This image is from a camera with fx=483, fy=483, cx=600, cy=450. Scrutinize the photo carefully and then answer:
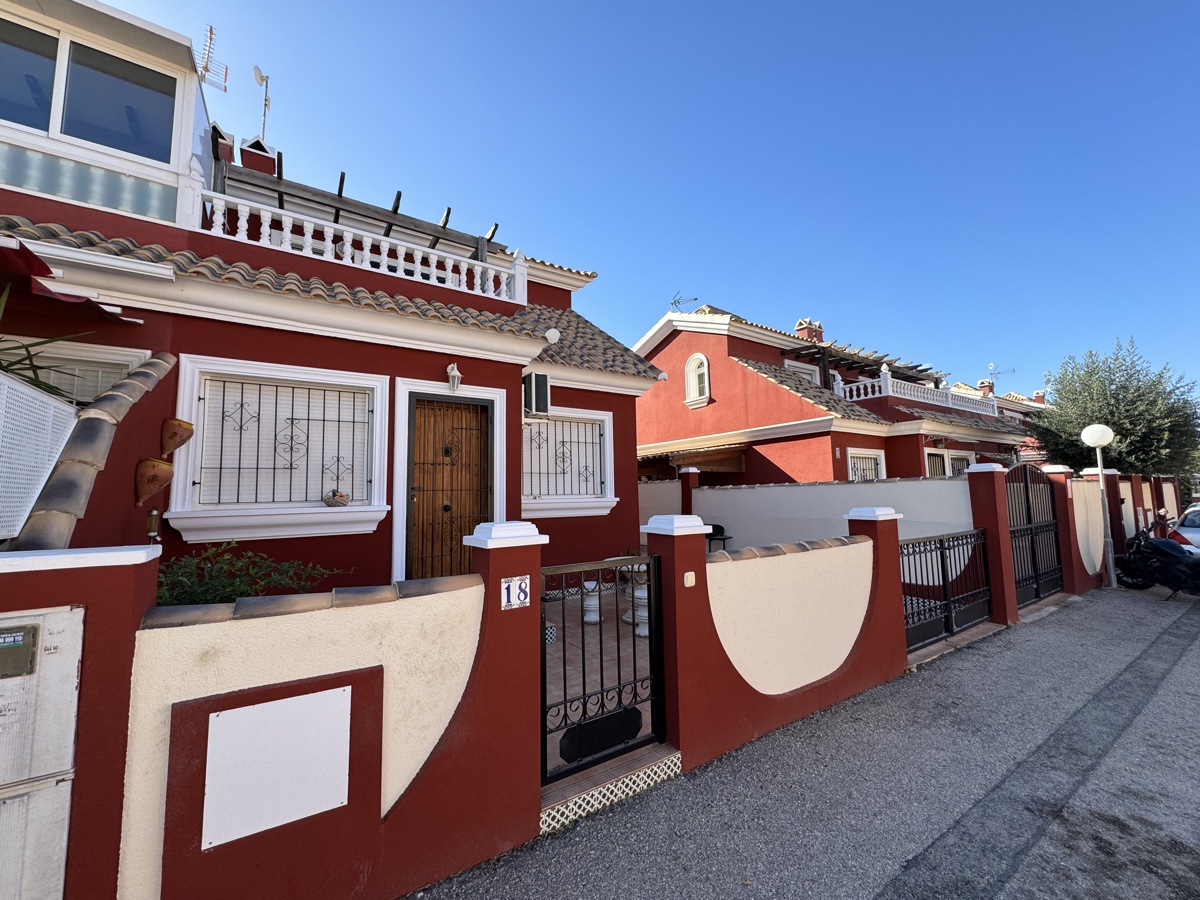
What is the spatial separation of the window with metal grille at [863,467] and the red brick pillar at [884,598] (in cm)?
790

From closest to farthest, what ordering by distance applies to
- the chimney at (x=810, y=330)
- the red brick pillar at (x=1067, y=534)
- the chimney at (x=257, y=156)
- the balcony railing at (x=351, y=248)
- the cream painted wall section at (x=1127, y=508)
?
the balcony railing at (x=351, y=248) < the chimney at (x=257, y=156) < the red brick pillar at (x=1067, y=534) < the cream painted wall section at (x=1127, y=508) < the chimney at (x=810, y=330)

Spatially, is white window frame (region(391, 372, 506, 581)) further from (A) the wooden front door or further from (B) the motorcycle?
(B) the motorcycle

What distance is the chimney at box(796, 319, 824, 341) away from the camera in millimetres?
17438

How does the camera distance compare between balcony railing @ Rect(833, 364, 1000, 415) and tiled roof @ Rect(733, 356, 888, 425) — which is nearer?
tiled roof @ Rect(733, 356, 888, 425)

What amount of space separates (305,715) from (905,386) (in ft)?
53.1

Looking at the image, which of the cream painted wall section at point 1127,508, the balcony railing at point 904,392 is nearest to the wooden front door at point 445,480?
the balcony railing at point 904,392

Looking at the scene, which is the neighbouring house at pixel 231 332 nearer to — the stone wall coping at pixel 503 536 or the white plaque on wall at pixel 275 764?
the stone wall coping at pixel 503 536

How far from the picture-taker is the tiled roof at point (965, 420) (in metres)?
13.3

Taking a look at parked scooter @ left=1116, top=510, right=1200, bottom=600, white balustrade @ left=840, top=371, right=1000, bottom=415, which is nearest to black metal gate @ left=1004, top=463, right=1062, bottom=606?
parked scooter @ left=1116, top=510, right=1200, bottom=600

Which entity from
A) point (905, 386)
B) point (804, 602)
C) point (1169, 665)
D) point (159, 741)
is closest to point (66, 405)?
point (159, 741)

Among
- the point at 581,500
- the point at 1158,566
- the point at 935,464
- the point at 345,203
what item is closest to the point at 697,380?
the point at 935,464

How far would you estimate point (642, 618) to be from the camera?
5.51 metres

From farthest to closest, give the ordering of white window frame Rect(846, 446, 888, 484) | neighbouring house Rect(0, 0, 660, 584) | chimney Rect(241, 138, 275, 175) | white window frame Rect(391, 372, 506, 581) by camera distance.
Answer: white window frame Rect(846, 446, 888, 484) → chimney Rect(241, 138, 275, 175) → white window frame Rect(391, 372, 506, 581) → neighbouring house Rect(0, 0, 660, 584)

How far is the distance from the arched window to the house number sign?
500 inches
